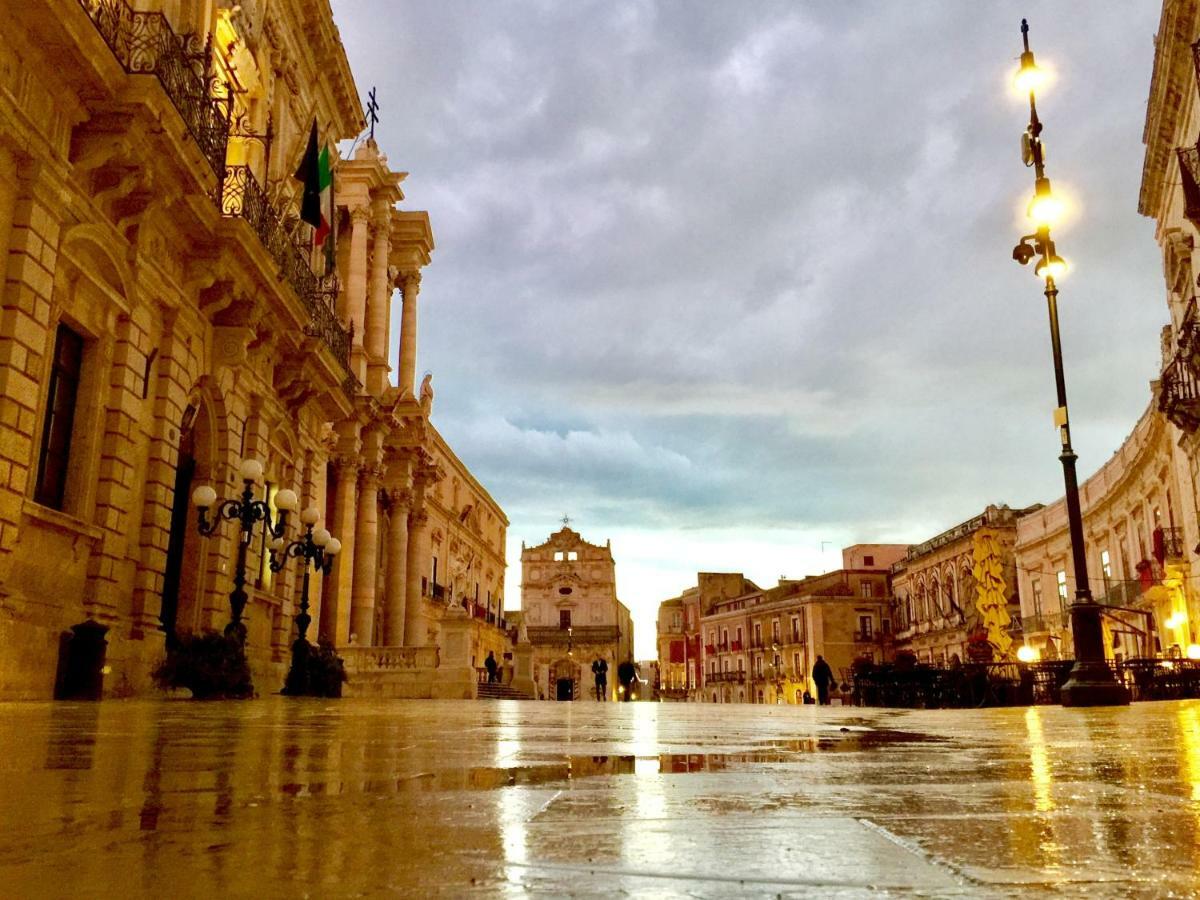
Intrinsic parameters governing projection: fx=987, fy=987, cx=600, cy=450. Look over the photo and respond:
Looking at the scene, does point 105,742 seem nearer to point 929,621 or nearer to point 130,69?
point 130,69

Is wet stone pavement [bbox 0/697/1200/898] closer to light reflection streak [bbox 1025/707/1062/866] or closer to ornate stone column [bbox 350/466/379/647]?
light reflection streak [bbox 1025/707/1062/866]

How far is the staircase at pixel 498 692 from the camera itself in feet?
104

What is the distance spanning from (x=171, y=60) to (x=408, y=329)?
23.3 metres

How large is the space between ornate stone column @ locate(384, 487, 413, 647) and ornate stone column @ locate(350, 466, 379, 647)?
280cm

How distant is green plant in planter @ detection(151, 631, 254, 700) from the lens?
41.0 feet

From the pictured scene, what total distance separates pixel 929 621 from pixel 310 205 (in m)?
46.0

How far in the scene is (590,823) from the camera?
1800 millimetres

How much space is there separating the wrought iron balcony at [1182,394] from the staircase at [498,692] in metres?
20.2

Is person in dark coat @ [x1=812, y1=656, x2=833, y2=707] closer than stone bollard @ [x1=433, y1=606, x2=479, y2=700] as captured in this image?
Yes

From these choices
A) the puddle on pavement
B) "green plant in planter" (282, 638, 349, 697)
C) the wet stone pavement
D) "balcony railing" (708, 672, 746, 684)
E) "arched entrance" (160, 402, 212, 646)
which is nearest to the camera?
the wet stone pavement

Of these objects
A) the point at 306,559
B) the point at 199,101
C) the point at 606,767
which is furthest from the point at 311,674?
the point at 606,767

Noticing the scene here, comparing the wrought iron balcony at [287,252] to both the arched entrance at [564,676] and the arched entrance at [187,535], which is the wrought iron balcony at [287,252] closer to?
the arched entrance at [187,535]

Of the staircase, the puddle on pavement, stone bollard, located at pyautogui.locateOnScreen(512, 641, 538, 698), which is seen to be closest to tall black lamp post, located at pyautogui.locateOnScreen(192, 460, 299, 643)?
the puddle on pavement

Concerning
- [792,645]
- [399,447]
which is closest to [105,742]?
[399,447]
